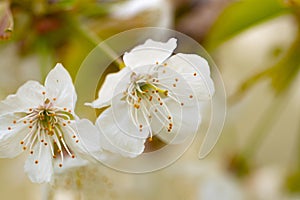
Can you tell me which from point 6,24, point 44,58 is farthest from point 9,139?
point 44,58

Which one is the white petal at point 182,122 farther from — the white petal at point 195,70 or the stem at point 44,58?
the stem at point 44,58

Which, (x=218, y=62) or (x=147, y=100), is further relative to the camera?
(x=218, y=62)

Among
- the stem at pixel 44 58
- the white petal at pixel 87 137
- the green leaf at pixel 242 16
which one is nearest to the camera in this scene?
the white petal at pixel 87 137

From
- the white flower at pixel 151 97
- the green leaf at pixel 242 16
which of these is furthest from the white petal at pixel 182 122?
the green leaf at pixel 242 16

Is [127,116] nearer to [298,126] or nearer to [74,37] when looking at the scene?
[74,37]

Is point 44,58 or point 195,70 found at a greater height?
point 44,58

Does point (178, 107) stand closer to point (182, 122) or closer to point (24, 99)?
point (182, 122)

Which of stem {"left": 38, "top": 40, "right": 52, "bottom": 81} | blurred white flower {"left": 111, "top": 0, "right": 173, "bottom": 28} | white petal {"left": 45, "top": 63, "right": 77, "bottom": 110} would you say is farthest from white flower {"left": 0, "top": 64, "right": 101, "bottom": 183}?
blurred white flower {"left": 111, "top": 0, "right": 173, "bottom": 28}
